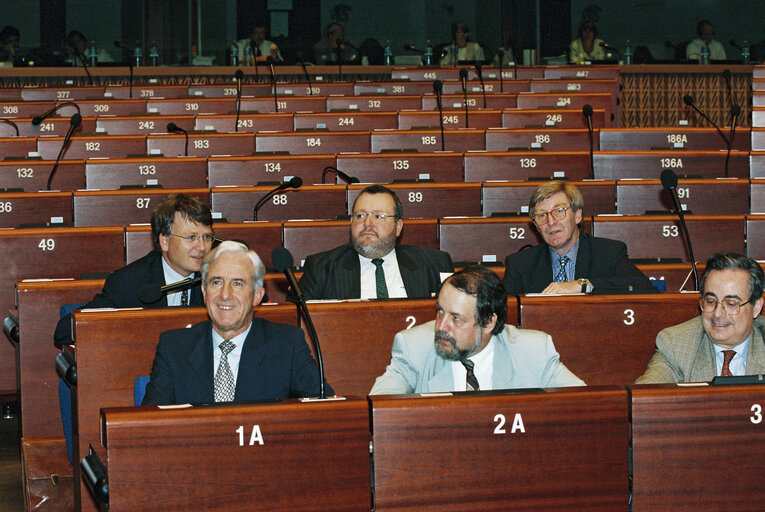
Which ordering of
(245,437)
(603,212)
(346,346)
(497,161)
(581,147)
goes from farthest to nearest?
(581,147) → (497,161) → (603,212) → (346,346) → (245,437)

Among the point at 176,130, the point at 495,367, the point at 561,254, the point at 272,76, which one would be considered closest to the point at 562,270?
the point at 561,254

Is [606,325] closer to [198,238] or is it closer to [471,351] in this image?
[471,351]

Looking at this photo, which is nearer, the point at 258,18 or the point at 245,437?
the point at 245,437

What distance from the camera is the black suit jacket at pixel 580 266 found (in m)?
3.78

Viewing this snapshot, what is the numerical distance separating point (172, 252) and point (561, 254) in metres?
1.45

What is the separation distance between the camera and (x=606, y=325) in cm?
314

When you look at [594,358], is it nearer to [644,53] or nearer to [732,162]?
[732,162]

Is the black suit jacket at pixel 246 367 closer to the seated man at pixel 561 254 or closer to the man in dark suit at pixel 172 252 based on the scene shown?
the man in dark suit at pixel 172 252

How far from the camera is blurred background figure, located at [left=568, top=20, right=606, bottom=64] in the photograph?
35.6 feet

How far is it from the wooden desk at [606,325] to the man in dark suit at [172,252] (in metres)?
1.23

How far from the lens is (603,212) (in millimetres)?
5402

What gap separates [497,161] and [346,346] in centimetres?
328

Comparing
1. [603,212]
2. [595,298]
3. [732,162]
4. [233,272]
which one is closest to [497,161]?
[603,212]

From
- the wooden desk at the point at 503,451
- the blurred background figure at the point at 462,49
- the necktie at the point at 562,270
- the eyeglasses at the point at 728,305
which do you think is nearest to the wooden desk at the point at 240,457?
the wooden desk at the point at 503,451
